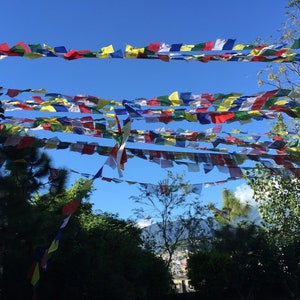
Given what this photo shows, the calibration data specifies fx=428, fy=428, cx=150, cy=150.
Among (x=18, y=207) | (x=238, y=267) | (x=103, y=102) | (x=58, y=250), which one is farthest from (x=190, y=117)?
(x=238, y=267)

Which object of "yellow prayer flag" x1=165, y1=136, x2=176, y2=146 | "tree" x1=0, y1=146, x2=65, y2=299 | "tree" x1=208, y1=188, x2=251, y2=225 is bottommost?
"tree" x1=0, y1=146, x2=65, y2=299

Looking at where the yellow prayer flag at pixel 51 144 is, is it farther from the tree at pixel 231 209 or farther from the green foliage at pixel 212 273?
the tree at pixel 231 209

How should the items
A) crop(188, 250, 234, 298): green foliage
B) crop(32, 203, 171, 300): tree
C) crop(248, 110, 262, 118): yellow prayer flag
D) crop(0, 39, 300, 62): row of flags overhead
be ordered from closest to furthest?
crop(0, 39, 300, 62): row of flags overhead < crop(248, 110, 262, 118): yellow prayer flag < crop(32, 203, 171, 300): tree < crop(188, 250, 234, 298): green foliage

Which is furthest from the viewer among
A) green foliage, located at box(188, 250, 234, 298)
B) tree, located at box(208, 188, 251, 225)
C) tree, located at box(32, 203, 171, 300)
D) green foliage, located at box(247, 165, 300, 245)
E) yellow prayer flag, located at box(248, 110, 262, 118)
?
tree, located at box(208, 188, 251, 225)

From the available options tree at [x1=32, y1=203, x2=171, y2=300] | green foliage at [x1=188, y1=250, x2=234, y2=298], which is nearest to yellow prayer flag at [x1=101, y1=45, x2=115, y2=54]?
tree at [x1=32, y1=203, x2=171, y2=300]

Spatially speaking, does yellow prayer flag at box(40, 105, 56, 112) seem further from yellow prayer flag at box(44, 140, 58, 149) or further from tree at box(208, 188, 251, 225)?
tree at box(208, 188, 251, 225)

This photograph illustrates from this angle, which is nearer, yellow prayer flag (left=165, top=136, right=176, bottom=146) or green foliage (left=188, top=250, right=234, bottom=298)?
yellow prayer flag (left=165, top=136, right=176, bottom=146)

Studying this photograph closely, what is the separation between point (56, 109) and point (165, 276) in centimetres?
747

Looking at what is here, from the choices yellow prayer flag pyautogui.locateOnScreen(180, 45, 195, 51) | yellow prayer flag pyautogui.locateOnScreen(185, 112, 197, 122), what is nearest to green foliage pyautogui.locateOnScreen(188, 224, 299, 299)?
yellow prayer flag pyautogui.locateOnScreen(185, 112, 197, 122)

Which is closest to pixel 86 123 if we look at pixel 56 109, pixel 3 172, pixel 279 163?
pixel 56 109

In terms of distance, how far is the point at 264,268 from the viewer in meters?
13.5

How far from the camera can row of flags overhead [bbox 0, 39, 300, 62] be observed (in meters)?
4.87

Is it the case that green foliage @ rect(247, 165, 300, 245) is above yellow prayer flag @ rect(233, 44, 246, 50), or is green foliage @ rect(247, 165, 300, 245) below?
above

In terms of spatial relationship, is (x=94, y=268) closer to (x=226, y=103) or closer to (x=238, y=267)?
(x=226, y=103)
